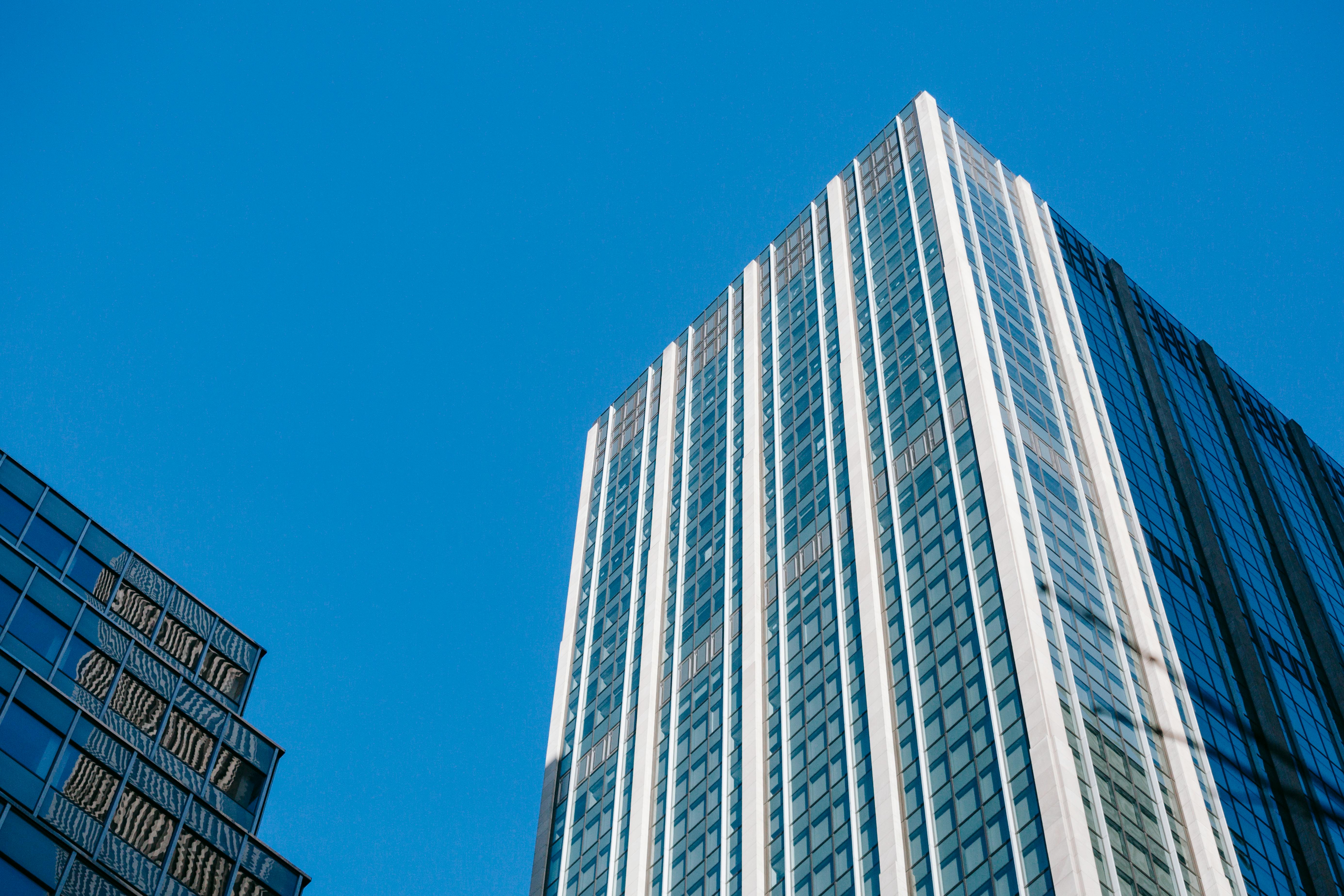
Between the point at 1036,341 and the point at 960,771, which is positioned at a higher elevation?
the point at 1036,341

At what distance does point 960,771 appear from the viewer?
64.6 m

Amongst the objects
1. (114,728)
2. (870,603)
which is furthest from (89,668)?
(870,603)

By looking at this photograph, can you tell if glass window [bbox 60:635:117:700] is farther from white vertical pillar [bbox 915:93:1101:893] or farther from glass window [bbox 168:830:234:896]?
white vertical pillar [bbox 915:93:1101:893]

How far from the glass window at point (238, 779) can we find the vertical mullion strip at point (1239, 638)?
146 feet

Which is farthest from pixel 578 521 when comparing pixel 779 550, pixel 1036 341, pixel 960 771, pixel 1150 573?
pixel 960 771

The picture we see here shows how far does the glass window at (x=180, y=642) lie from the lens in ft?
207

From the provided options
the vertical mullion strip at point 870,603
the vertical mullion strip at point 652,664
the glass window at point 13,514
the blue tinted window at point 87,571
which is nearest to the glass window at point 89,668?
the blue tinted window at point 87,571

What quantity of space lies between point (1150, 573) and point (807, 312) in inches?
1457

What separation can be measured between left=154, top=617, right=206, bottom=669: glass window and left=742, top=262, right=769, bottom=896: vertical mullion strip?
27.4 m

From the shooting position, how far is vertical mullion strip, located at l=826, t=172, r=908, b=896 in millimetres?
65125

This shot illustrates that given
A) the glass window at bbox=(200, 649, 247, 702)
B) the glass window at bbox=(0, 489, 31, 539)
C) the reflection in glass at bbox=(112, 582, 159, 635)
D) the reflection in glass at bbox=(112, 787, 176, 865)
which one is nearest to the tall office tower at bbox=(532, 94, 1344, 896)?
the glass window at bbox=(200, 649, 247, 702)

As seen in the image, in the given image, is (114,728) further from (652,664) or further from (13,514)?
(652,664)

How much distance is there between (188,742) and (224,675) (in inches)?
289

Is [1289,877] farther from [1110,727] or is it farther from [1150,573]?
[1150,573]
